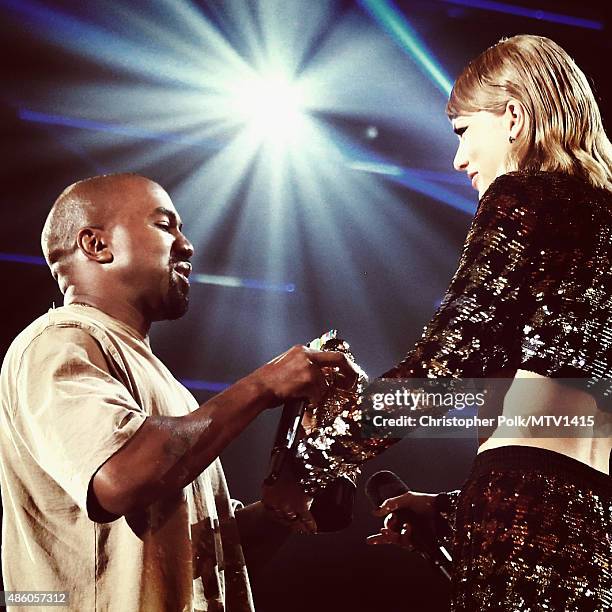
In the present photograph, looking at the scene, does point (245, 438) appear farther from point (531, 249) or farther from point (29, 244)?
point (531, 249)

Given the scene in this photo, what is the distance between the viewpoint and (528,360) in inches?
42.7

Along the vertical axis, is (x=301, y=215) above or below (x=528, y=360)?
above

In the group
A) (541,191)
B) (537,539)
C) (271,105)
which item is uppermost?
(271,105)

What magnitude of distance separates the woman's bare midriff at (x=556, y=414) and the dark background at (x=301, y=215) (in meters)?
1.87

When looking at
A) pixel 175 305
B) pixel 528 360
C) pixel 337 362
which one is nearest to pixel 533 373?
pixel 528 360

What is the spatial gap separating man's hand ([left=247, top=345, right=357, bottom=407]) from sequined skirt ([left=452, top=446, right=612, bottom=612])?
1.13 feet

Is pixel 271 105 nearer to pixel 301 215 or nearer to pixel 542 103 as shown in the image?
→ pixel 301 215

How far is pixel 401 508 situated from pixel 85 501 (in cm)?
65

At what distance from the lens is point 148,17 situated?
2736 mm

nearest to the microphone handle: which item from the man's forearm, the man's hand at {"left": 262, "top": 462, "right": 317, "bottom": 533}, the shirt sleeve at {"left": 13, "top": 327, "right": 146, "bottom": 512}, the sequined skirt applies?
the man's hand at {"left": 262, "top": 462, "right": 317, "bottom": 533}

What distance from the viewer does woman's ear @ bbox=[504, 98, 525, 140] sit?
126 cm

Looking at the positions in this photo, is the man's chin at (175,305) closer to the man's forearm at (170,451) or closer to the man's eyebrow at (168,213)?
the man's eyebrow at (168,213)

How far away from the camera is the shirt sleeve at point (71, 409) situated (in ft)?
3.87

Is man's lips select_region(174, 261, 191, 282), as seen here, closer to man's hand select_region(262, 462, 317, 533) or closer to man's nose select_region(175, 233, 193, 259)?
man's nose select_region(175, 233, 193, 259)
